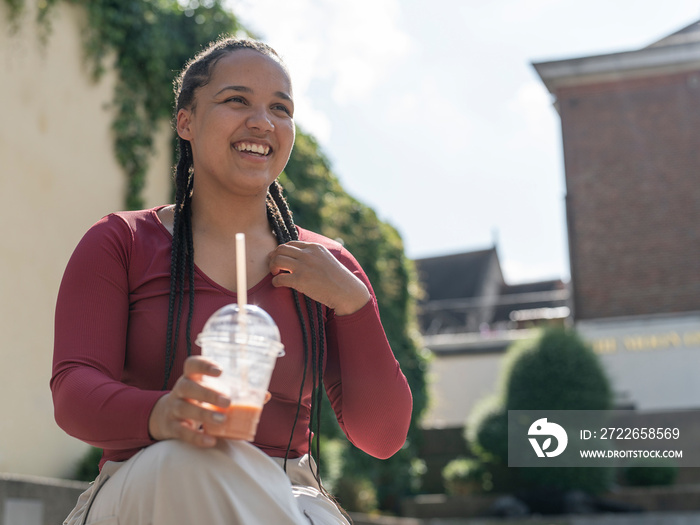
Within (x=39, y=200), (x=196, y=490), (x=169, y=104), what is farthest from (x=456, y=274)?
(x=196, y=490)

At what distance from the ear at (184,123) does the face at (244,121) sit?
0.15 ft

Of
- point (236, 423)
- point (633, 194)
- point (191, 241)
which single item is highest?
point (633, 194)

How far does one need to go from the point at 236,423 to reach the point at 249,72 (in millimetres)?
852

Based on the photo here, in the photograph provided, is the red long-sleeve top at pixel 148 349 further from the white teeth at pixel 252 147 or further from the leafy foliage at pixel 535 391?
the leafy foliage at pixel 535 391

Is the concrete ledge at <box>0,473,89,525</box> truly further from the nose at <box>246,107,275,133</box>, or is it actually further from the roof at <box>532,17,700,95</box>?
the roof at <box>532,17,700,95</box>

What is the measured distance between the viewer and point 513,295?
29.5 metres

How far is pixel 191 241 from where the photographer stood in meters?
1.82

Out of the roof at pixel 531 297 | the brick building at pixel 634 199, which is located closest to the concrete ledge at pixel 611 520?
the brick building at pixel 634 199

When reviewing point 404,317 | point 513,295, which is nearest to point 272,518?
point 404,317

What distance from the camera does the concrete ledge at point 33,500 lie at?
390 centimetres

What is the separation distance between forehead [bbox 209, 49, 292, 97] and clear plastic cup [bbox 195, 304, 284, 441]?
2.17 feet

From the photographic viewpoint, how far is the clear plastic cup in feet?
4.17

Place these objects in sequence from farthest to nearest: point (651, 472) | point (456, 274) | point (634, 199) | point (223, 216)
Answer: point (456, 274) → point (634, 199) → point (651, 472) → point (223, 216)

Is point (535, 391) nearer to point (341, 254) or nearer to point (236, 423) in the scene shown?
point (341, 254)
